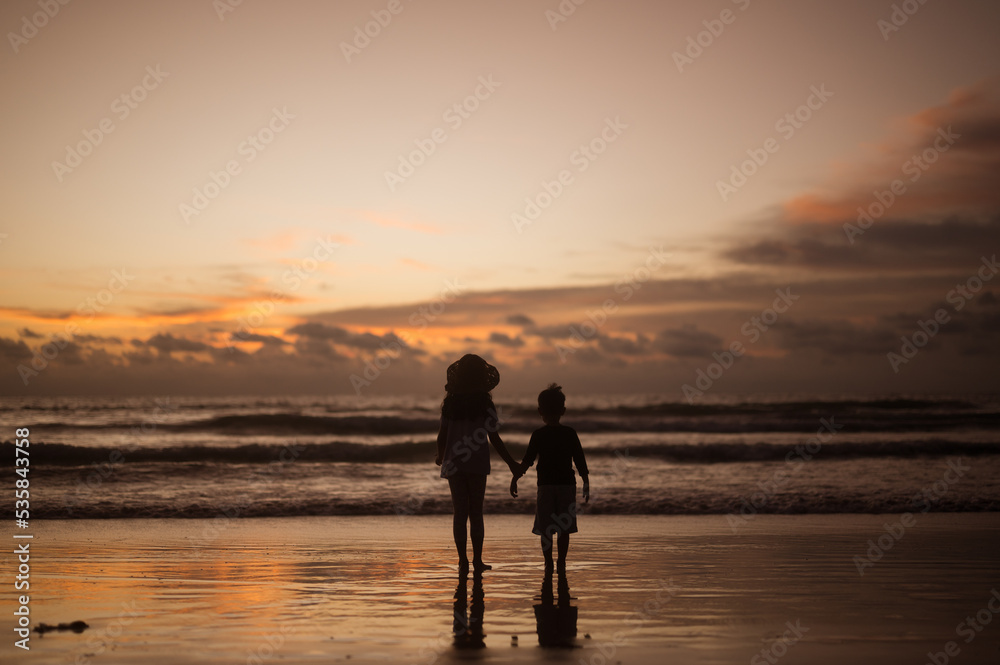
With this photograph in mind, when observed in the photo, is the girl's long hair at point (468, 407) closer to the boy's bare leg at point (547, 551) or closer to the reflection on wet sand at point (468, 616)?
the boy's bare leg at point (547, 551)

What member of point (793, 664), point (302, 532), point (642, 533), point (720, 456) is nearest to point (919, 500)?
point (642, 533)

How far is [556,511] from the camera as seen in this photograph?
8.02 metres

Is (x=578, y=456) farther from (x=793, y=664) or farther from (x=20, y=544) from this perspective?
(x=20, y=544)

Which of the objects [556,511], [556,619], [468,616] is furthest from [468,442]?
[556,619]

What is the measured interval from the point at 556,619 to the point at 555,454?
7.28 ft

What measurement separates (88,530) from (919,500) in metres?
14.2

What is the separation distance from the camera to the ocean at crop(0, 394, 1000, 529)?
15.0 m
